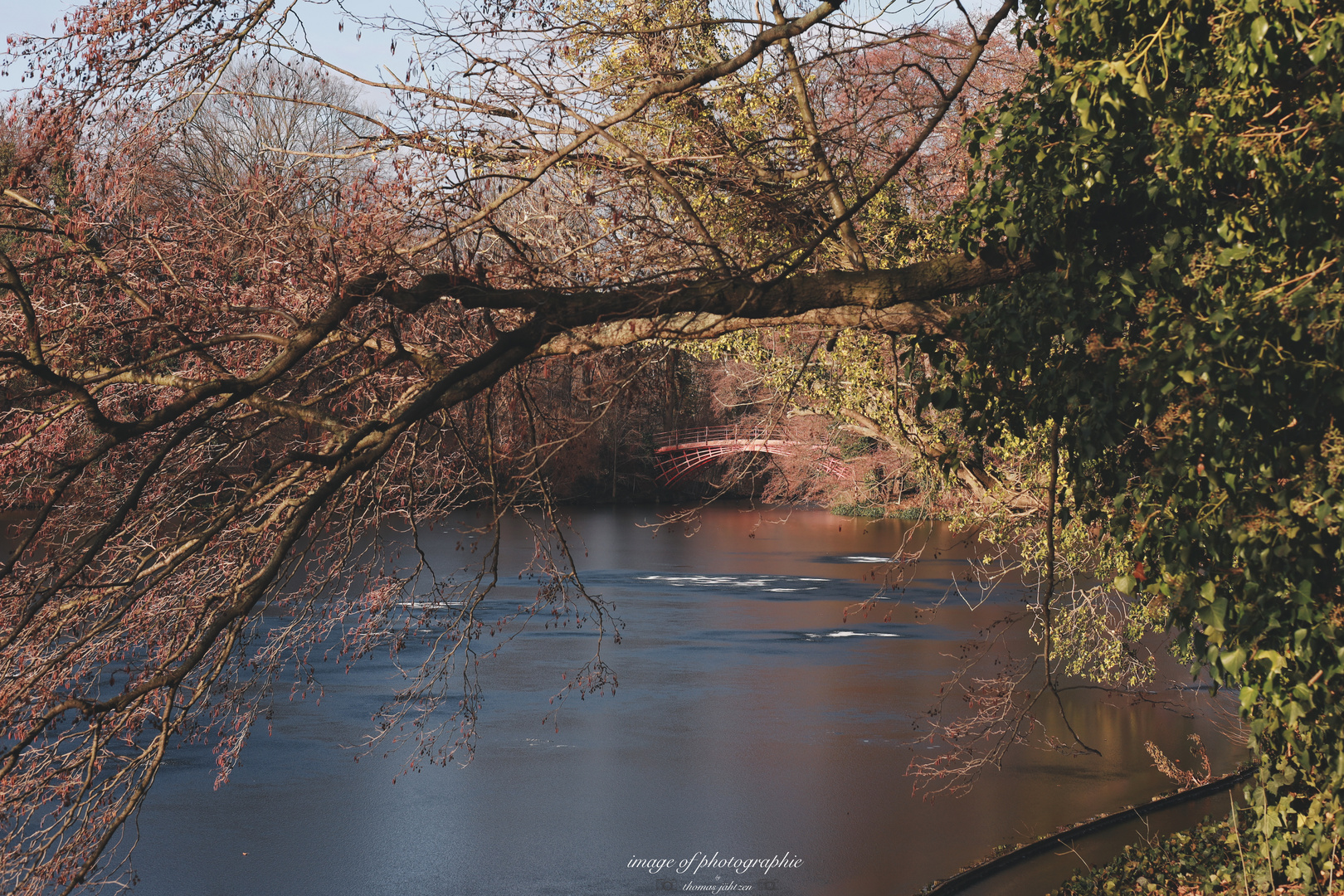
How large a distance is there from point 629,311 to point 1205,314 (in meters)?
2.24

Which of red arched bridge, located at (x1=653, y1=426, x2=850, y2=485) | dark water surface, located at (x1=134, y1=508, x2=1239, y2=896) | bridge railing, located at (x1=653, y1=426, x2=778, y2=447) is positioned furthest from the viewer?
bridge railing, located at (x1=653, y1=426, x2=778, y2=447)

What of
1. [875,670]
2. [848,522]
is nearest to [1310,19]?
[875,670]

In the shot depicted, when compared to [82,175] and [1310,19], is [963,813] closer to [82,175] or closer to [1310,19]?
[1310,19]

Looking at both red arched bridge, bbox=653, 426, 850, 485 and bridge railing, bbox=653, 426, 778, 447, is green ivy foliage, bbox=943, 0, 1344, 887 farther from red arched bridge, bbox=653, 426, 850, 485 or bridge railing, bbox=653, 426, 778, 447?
bridge railing, bbox=653, 426, 778, 447

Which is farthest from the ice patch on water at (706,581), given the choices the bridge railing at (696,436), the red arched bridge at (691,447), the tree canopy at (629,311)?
the tree canopy at (629,311)

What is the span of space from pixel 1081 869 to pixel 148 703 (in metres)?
6.74

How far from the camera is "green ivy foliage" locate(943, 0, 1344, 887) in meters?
4.06

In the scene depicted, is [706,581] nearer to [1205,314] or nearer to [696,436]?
[696,436]

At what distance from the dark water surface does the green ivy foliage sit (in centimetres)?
442

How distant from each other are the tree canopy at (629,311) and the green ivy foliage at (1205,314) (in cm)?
2

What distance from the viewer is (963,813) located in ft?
34.8

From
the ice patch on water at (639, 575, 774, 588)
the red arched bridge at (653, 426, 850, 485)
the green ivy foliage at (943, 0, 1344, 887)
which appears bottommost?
the ice patch on water at (639, 575, 774, 588)

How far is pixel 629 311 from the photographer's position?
470 cm

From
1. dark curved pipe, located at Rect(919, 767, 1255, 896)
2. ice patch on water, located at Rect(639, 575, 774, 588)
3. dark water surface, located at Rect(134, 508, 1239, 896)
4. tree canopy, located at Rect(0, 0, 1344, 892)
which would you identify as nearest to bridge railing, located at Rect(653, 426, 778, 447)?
ice patch on water, located at Rect(639, 575, 774, 588)
